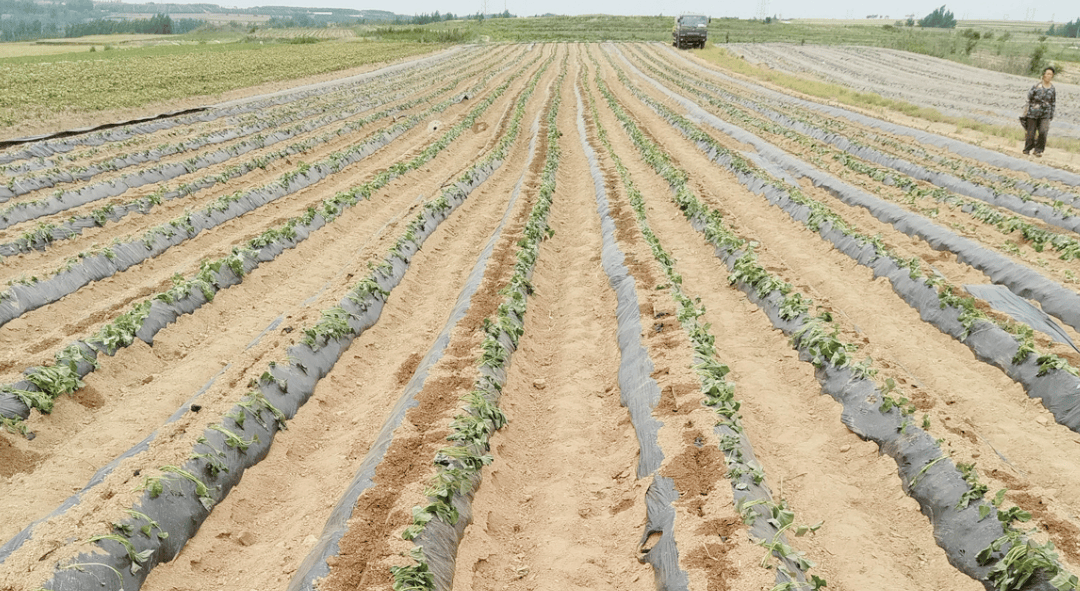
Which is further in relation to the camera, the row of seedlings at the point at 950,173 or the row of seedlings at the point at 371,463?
the row of seedlings at the point at 950,173

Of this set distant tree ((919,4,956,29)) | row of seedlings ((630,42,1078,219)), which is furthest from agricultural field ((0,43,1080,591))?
distant tree ((919,4,956,29))

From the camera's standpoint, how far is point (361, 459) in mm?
6102

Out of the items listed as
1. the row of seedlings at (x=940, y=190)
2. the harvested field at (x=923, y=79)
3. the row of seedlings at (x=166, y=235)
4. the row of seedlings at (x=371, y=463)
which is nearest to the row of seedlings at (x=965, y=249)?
the row of seedlings at (x=940, y=190)

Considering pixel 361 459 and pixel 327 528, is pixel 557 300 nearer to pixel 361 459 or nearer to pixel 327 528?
pixel 361 459

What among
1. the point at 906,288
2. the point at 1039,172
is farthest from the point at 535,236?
the point at 1039,172

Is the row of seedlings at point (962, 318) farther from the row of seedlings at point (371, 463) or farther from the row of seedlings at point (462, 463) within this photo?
the row of seedlings at point (371, 463)

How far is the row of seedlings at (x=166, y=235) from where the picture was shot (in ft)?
29.8

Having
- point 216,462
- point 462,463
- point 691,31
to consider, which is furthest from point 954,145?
point 691,31

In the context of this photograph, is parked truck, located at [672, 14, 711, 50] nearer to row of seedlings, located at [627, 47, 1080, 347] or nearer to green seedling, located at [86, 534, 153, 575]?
row of seedlings, located at [627, 47, 1080, 347]

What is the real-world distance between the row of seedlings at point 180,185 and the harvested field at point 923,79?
27267 millimetres

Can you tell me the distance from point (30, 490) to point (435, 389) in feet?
12.3

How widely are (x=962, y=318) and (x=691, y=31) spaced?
6260 cm

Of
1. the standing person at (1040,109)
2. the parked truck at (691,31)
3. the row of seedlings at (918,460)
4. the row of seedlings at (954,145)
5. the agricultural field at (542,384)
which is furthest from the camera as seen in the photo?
the parked truck at (691,31)

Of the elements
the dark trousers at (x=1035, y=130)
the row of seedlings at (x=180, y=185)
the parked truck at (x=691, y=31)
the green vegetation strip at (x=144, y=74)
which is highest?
the parked truck at (x=691, y=31)
